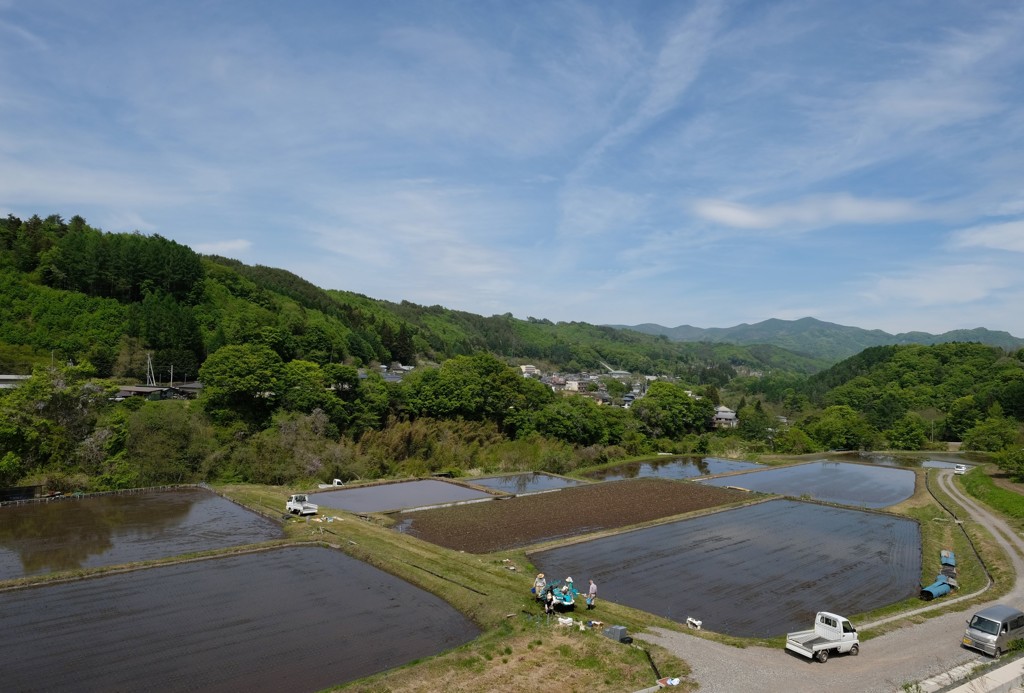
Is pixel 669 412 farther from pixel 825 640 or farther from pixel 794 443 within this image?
pixel 825 640

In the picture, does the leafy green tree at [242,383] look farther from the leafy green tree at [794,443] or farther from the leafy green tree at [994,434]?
the leafy green tree at [994,434]

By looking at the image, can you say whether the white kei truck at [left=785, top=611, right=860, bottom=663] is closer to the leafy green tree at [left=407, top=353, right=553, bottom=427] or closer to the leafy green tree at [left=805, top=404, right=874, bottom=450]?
the leafy green tree at [left=407, top=353, right=553, bottom=427]

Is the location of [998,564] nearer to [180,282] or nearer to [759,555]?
[759,555]

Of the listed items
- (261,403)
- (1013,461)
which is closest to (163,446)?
(261,403)

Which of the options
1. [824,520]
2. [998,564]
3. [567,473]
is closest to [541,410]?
[567,473]

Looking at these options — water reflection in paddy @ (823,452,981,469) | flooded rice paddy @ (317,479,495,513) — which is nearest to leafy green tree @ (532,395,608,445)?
flooded rice paddy @ (317,479,495,513)

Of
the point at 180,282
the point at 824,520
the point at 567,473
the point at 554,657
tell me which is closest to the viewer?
the point at 554,657
